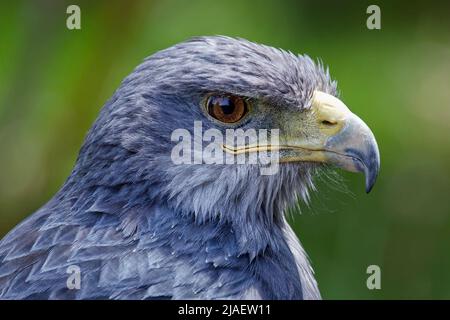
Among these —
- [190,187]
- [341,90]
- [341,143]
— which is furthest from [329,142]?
[341,90]

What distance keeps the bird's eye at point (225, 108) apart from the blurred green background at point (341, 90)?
252 centimetres

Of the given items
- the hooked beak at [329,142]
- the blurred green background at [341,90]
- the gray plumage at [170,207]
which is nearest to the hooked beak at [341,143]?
the hooked beak at [329,142]

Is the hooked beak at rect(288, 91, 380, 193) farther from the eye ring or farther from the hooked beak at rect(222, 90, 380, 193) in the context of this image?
the eye ring

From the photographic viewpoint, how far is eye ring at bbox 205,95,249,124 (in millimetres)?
5246

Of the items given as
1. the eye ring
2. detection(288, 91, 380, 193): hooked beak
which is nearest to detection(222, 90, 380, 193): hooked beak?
detection(288, 91, 380, 193): hooked beak

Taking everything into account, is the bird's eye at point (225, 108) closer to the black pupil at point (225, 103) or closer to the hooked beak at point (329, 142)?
the black pupil at point (225, 103)

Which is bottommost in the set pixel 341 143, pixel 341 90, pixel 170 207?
pixel 170 207

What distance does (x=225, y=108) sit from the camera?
17.2 feet

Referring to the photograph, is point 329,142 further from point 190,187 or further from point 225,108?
point 190,187

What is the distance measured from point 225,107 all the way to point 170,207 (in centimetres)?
57

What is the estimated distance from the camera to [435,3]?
911 cm

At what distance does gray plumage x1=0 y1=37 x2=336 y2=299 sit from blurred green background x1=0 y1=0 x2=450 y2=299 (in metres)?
2.32

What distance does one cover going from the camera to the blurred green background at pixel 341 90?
784cm
